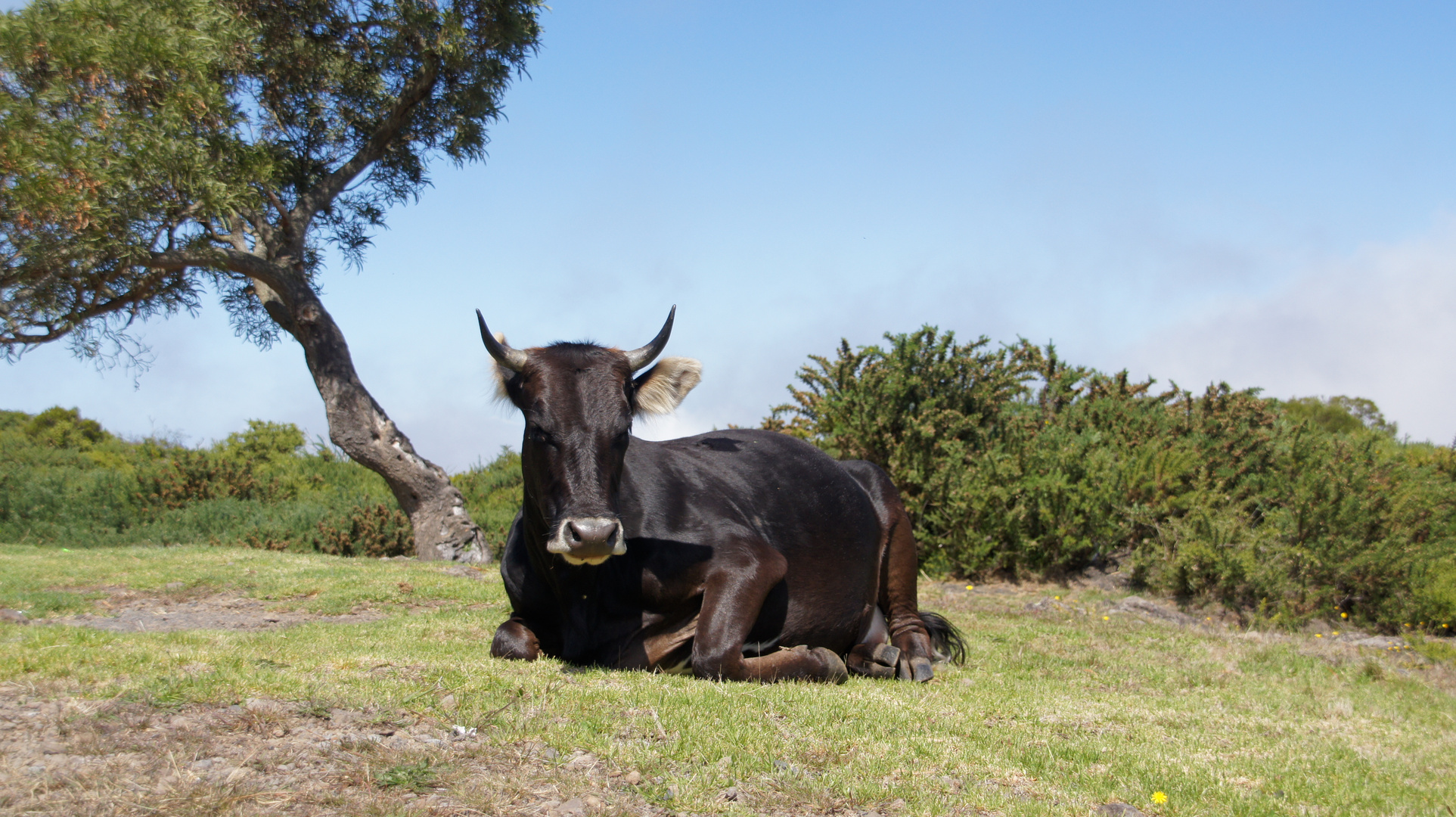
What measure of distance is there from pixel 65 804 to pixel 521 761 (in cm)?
134

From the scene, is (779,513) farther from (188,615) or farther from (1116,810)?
(188,615)

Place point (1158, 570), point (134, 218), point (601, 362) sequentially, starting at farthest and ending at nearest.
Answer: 1. point (134, 218)
2. point (1158, 570)
3. point (601, 362)

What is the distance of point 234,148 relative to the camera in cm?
1453

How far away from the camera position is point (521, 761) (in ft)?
11.8

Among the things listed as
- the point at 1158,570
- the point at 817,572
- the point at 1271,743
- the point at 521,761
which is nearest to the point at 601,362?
the point at 817,572

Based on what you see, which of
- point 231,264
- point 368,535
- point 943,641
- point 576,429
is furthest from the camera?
point 368,535

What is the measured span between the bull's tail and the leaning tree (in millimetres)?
10244

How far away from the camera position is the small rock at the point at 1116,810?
3.52 metres

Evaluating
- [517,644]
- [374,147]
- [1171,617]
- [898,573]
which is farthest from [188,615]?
[374,147]

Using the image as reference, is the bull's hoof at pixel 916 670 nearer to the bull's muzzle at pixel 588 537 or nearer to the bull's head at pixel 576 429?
the bull's head at pixel 576 429

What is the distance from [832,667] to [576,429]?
2.03 metres

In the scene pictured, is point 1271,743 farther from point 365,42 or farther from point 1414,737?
point 365,42

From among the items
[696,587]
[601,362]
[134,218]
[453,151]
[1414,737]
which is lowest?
[1414,737]

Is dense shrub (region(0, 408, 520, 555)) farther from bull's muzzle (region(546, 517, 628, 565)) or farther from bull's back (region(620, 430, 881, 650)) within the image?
bull's muzzle (region(546, 517, 628, 565))
